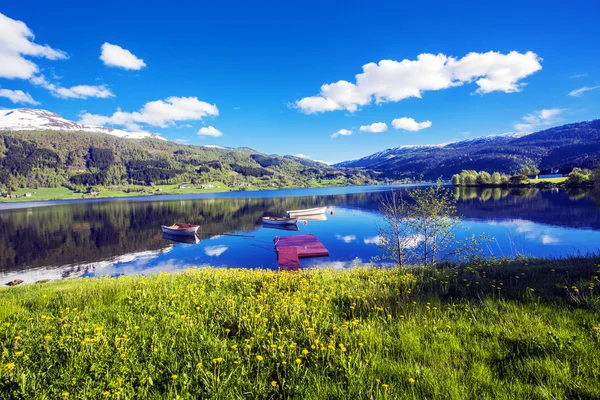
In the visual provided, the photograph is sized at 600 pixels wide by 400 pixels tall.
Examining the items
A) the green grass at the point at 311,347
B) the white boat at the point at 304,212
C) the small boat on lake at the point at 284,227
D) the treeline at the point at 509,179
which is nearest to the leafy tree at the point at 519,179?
the treeline at the point at 509,179

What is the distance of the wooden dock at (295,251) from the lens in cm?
3206

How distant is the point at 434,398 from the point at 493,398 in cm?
69

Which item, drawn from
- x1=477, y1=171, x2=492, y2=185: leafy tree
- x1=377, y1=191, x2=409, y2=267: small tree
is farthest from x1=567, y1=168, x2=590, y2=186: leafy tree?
x1=377, y1=191, x2=409, y2=267: small tree

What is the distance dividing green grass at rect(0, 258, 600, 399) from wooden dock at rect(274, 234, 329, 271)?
21.7m

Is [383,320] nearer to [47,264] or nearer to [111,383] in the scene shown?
[111,383]

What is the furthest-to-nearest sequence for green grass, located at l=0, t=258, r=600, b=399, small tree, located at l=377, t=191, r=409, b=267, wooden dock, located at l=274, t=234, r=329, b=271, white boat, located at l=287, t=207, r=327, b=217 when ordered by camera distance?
white boat, located at l=287, t=207, r=327, b=217 < wooden dock, located at l=274, t=234, r=329, b=271 < small tree, located at l=377, t=191, r=409, b=267 < green grass, located at l=0, t=258, r=600, b=399

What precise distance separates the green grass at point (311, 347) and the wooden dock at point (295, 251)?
71.1 feet

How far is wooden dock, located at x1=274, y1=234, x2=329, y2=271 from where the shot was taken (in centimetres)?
3206

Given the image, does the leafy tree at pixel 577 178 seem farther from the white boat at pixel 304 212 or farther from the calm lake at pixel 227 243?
the white boat at pixel 304 212

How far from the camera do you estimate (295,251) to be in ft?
123

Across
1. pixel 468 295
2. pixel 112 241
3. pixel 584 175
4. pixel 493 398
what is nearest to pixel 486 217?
pixel 468 295

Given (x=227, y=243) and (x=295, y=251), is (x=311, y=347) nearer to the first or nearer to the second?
(x=295, y=251)

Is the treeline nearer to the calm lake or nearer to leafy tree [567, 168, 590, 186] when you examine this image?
leafy tree [567, 168, 590, 186]

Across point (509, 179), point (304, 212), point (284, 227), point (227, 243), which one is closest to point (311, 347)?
point (227, 243)
